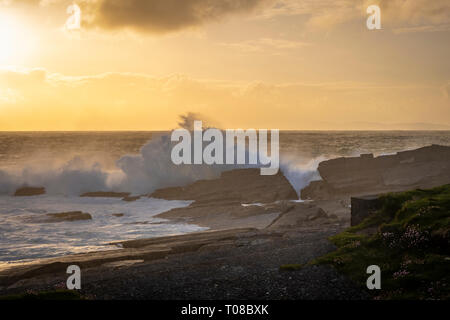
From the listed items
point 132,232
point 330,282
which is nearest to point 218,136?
point 132,232

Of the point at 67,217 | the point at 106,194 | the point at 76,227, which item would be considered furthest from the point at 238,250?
the point at 106,194

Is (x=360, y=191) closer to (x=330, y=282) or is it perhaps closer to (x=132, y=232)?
(x=132, y=232)

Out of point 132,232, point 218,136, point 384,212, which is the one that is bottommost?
point 132,232

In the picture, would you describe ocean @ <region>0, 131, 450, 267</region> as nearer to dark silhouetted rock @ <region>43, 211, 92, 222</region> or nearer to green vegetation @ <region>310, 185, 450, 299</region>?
dark silhouetted rock @ <region>43, 211, 92, 222</region>

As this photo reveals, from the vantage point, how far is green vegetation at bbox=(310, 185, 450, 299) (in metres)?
12.6

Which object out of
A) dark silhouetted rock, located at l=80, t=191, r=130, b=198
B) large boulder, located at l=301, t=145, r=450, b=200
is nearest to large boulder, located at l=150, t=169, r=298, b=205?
large boulder, located at l=301, t=145, r=450, b=200

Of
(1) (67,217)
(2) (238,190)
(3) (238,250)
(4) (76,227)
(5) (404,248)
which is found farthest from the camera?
(2) (238,190)

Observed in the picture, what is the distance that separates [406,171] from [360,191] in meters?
5.39

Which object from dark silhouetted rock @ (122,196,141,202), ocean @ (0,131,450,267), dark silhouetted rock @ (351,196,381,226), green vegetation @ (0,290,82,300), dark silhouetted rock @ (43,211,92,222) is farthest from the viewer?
dark silhouetted rock @ (122,196,141,202)

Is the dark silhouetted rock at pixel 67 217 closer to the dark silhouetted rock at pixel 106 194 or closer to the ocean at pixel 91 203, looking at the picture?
the ocean at pixel 91 203

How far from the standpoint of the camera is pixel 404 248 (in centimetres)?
1538

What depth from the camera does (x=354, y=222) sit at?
21750 millimetres

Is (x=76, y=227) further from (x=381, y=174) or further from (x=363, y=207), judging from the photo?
(x=381, y=174)

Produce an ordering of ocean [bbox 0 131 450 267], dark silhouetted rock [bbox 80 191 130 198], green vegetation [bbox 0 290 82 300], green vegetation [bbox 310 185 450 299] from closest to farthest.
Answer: green vegetation [bbox 310 185 450 299], green vegetation [bbox 0 290 82 300], ocean [bbox 0 131 450 267], dark silhouetted rock [bbox 80 191 130 198]
